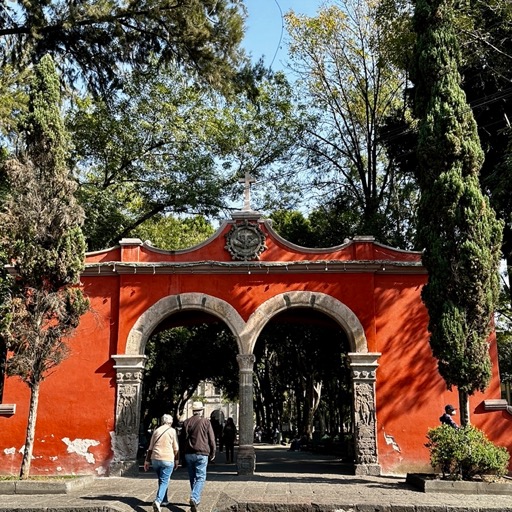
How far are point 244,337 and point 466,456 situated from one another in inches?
219

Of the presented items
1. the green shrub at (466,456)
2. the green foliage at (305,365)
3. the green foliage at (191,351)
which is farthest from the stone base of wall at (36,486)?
the green foliage at (191,351)

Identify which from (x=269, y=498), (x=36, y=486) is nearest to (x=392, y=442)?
(x=269, y=498)

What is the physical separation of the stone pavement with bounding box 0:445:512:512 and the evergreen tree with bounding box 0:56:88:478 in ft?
6.74

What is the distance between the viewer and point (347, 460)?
17266 millimetres

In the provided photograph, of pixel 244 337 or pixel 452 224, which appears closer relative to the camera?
pixel 452 224

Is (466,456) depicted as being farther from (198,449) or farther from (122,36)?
(122,36)

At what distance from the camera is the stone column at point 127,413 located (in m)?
12.6

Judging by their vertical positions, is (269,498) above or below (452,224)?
below

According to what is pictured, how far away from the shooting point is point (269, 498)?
26.9ft

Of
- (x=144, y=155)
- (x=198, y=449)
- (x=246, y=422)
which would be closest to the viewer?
(x=198, y=449)

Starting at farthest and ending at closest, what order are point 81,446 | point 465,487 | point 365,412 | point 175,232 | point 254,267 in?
point 175,232 → point 254,267 → point 365,412 → point 81,446 → point 465,487

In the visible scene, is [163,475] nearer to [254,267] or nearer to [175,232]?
[254,267]

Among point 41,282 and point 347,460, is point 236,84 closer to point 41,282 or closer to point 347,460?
point 41,282

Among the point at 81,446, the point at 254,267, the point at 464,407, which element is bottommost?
the point at 81,446
